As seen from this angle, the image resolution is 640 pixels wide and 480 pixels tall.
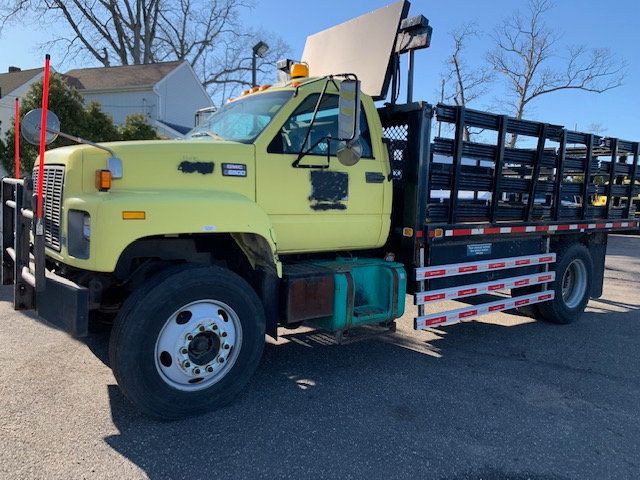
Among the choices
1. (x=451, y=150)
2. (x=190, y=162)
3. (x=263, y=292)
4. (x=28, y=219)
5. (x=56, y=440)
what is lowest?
(x=56, y=440)

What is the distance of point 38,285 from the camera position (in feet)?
11.4

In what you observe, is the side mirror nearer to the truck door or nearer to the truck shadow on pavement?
the truck door

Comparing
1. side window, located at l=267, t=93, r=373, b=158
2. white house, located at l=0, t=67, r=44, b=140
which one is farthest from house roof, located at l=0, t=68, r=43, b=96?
side window, located at l=267, t=93, r=373, b=158

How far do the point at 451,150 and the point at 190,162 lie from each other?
2768 mm

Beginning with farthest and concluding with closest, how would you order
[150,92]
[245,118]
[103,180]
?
[150,92] → [245,118] → [103,180]

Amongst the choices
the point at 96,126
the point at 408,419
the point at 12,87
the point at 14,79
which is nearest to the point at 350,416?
the point at 408,419

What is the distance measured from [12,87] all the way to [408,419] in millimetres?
30865

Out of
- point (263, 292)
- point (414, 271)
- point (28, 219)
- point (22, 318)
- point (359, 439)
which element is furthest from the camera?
point (22, 318)

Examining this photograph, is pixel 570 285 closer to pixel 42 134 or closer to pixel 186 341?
pixel 186 341

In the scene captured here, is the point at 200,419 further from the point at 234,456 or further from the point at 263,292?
the point at 263,292

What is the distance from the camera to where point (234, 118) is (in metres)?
4.65

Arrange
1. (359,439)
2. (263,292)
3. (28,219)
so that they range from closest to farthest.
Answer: (359,439)
(28,219)
(263,292)

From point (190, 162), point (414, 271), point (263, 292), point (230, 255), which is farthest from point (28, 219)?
point (414, 271)

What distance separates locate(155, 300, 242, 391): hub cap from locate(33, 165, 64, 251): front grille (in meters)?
1.05
